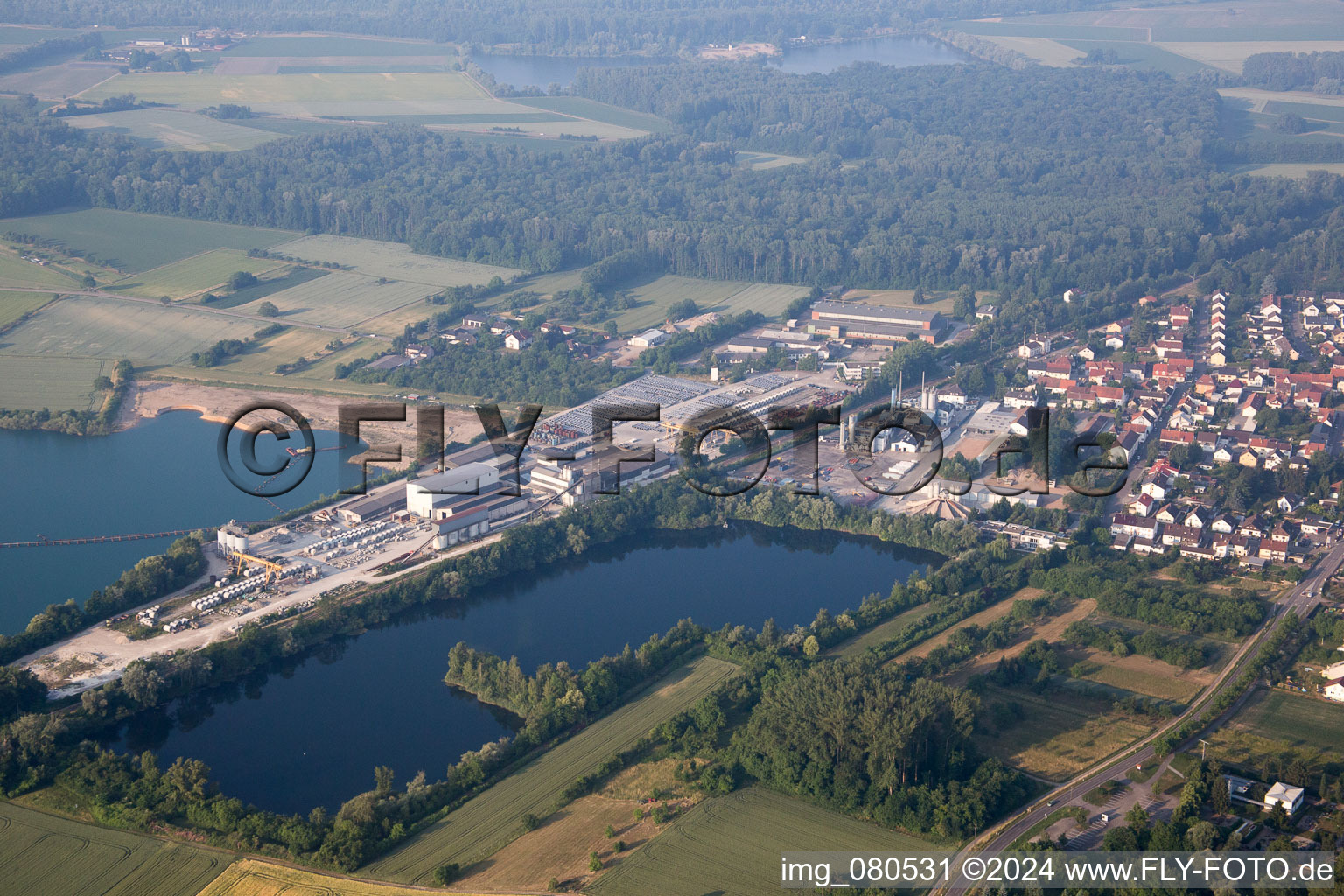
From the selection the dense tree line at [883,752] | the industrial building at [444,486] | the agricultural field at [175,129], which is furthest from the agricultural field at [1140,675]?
the agricultural field at [175,129]

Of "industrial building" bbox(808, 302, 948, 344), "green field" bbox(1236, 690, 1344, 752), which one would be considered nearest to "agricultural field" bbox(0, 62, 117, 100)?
"industrial building" bbox(808, 302, 948, 344)

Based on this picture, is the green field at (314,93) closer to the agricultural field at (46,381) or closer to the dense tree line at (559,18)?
the dense tree line at (559,18)

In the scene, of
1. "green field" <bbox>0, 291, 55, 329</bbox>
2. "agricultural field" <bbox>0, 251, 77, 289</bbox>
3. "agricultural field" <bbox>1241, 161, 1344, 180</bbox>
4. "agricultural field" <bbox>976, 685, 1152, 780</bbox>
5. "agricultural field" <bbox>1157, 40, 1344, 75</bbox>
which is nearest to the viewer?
"agricultural field" <bbox>976, 685, 1152, 780</bbox>

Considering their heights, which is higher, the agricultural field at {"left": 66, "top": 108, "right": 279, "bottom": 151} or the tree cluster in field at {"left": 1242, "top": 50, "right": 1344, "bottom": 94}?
the tree cluster in field at {"left": 1242, "top": 50, "right": 1344, "bottom": 94}

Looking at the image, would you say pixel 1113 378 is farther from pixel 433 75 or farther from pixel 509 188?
→ pixel 433 75

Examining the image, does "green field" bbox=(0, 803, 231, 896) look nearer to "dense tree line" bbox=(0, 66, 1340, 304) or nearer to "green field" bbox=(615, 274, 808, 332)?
"green field" bbox=(615, 274, 808, 332)

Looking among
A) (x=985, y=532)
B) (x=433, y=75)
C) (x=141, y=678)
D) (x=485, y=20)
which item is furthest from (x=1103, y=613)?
(x=485, y=20)

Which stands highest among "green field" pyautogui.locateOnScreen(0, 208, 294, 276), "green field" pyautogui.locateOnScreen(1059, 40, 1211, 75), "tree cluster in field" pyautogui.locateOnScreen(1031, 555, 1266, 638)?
"green field" pyautogui.locateOnScreen(1059, 40, 1211, 75)
